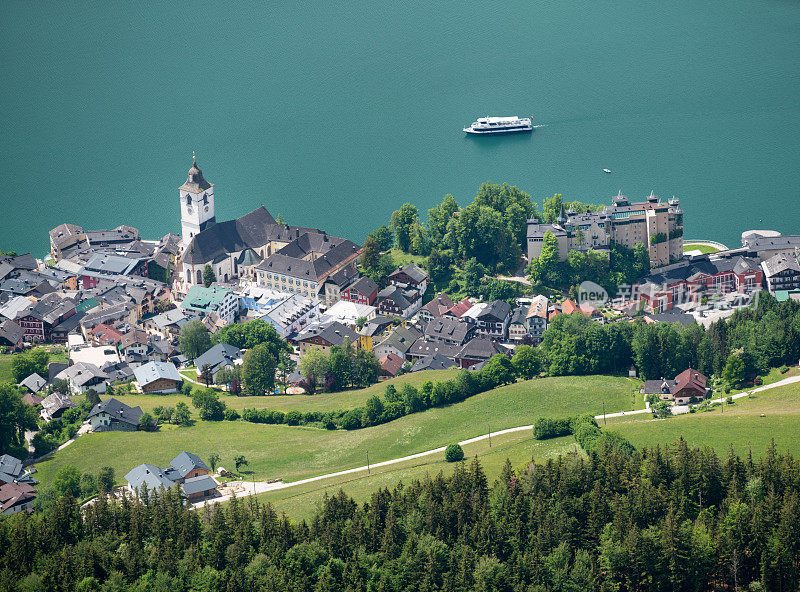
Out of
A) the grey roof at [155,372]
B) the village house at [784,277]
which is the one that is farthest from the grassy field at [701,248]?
the grey roof at [155,372]

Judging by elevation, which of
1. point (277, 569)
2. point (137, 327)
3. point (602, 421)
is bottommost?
point (277, 569)

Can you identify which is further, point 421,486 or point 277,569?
point 421,486

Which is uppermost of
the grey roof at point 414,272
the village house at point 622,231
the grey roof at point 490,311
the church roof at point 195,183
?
the church roof at point 195,183

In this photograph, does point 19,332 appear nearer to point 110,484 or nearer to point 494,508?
point 110,484

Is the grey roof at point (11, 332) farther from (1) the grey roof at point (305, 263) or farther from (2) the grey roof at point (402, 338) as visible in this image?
(2) the grey roof at point (402, 338)

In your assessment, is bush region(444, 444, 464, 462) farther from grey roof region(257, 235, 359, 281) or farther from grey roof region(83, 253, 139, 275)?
grey roof region(83, 253, 139, 275)

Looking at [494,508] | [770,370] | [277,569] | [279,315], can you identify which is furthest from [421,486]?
[279,315]
